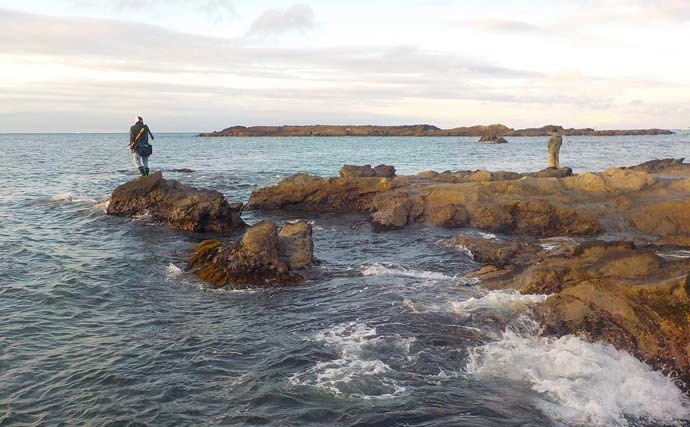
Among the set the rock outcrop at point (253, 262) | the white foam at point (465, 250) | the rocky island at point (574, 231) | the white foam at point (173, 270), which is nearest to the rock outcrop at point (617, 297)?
the rocky island at point (574, 231)

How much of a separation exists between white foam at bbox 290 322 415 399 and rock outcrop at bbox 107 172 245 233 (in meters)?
12.2

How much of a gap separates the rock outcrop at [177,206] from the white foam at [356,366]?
1222cm

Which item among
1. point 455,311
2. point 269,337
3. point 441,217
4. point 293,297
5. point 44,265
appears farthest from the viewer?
point 441,217

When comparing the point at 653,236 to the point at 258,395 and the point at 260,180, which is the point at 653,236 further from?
the point at 260,180

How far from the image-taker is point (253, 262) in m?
15.8

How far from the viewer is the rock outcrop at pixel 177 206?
23031 mm

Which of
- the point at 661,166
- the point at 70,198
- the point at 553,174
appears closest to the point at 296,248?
the point at 553,174

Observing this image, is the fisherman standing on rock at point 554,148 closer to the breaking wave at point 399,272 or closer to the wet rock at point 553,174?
the wet rock at point 553,174

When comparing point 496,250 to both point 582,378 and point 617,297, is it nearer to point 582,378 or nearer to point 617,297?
point 617,297

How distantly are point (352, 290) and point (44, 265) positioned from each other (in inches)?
403

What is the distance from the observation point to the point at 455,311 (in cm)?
1274

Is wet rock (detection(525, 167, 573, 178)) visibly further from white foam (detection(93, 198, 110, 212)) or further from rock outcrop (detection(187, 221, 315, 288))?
white foam (detection(93, 198, 110, 212))

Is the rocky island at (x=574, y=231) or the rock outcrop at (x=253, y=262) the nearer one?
the rocky island at (x=574, y=231)

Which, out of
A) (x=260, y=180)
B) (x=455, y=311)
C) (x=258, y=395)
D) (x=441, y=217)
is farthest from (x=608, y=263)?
(x=260, y=180)
